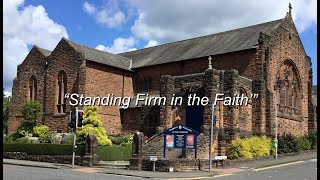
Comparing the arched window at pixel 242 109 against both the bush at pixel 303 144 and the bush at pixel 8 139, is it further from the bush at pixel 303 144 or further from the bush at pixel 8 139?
the bush at pixel 8 139

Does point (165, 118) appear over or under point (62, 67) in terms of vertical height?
under

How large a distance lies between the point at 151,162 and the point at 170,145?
1.87 m

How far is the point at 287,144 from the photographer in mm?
32969

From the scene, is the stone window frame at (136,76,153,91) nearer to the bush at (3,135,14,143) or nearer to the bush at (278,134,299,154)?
the bush at (3,135,14,143)

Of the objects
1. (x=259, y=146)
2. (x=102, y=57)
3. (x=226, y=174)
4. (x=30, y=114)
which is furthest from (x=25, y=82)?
(x=226, y=174)

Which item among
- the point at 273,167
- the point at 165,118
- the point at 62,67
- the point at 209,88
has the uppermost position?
the point at 62,67

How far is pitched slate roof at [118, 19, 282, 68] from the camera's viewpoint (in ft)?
124

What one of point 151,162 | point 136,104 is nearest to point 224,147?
point 151,162

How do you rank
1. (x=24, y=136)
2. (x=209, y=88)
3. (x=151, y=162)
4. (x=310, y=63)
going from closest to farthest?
(x=151, y=162) < (x=209, y=88) < (x=24, y=136) < (x=310, y=63)

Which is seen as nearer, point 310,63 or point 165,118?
point 165,118

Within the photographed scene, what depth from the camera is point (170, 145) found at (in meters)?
24.3

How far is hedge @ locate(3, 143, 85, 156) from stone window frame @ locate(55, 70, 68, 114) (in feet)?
27.3

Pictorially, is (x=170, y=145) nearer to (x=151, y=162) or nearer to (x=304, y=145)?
(x=151, y=162)

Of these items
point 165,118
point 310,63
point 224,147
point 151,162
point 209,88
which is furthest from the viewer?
point 310,63
